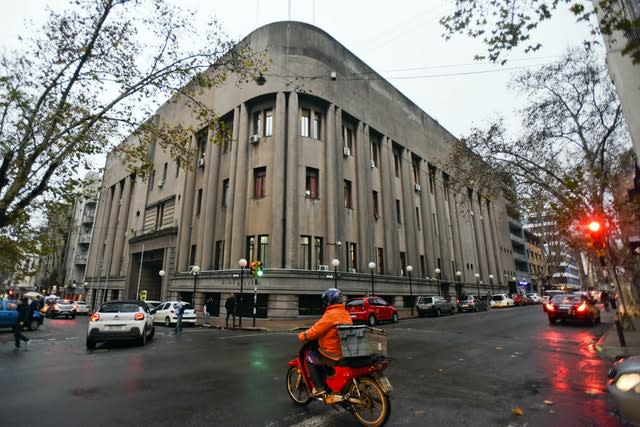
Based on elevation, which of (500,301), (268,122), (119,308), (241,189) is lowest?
(500,301)

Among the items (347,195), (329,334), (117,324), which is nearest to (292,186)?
(347,195)

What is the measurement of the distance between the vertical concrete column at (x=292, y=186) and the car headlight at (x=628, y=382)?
2033 centimetres

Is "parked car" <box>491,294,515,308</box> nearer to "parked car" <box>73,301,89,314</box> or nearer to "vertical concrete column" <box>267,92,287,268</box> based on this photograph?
"vertical concrete column" <box>267,92,287,268</box>

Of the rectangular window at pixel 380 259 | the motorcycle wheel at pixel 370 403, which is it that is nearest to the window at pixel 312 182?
the rectangular window at pixel 380 259

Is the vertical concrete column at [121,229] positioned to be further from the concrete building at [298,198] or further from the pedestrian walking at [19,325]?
the pedestrian walking at [19,325]

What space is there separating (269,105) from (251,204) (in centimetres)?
844

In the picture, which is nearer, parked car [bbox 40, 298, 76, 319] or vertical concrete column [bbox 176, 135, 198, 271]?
parked car [bbox 40, 298, 76, 319]

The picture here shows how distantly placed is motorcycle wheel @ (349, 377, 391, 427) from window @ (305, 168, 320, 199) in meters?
22.1

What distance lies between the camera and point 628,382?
11.4 ft

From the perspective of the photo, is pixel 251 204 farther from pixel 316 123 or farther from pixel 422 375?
pixel 422 375

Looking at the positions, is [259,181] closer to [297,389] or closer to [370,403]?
[297,389]

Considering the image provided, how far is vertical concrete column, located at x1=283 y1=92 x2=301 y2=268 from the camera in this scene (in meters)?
23.8

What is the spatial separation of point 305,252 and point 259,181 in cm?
682

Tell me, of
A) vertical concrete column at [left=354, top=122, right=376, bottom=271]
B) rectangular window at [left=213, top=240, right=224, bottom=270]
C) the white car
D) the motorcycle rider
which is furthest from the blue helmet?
rectangular window at [left=213, top=240, right=224, bottom=270]
